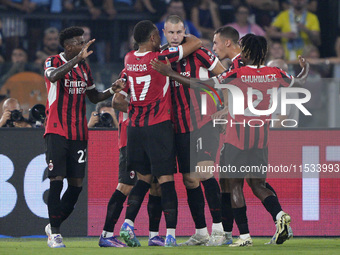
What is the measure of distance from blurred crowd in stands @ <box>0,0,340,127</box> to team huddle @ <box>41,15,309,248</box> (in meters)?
4.97

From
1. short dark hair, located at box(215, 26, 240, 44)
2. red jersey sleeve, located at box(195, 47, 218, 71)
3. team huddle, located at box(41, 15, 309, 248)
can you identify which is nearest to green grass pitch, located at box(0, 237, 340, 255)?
team huddle, located at box(41, 15, 309, 248)

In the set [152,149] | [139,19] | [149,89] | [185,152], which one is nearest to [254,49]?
[149,89]

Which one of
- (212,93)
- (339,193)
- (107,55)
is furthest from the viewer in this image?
(107,55)

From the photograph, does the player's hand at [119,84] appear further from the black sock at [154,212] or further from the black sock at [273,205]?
the black sock at [273,205]

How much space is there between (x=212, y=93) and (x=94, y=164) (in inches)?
75.8

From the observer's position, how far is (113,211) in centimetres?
662

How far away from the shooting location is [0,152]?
793 cm

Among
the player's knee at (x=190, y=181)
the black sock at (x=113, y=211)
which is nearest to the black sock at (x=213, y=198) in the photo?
the player's knee at (x=190, y=181)

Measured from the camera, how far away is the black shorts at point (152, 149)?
623 centimetres

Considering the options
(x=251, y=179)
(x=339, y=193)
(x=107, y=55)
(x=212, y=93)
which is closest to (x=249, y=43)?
(x=212, y=93)

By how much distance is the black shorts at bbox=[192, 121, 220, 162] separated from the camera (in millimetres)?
6426

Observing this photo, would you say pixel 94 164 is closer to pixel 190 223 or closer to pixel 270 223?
pixel 190 223

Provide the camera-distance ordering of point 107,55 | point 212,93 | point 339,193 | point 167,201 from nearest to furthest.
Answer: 1. point 167,201
2. point 212,93
3. point 339,193
4. point 107,55

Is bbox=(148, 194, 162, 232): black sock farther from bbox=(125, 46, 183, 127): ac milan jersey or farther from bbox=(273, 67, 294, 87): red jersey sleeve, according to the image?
bbox=(273, 67, 294, 87): red jersey sleeve
